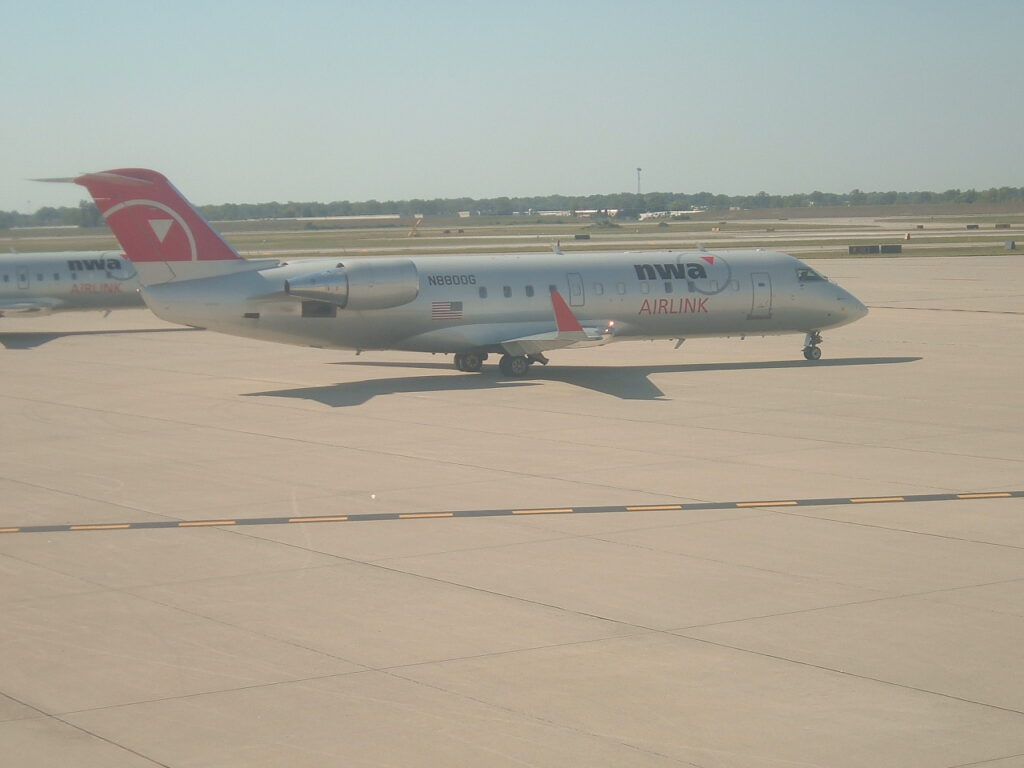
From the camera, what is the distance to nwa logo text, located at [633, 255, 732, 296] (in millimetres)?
35406

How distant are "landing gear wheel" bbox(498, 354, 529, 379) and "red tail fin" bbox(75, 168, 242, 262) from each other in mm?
7976

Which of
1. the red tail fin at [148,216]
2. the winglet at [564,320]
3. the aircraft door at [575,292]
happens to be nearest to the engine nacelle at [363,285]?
the red tail fin at [148,216]

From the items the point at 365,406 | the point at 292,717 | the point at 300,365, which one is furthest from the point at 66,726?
the point at 300,365

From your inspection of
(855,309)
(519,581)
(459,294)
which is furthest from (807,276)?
(519,581)

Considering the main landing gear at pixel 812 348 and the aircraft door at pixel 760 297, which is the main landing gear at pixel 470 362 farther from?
the main landing gear at pixel 812 348

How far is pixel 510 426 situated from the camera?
2617cm

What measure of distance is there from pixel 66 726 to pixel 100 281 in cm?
4172

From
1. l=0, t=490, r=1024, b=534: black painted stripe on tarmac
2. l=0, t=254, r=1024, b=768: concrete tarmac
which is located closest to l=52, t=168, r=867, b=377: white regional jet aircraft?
l=0, t=254, r=1024, b=768: concrete tarmac

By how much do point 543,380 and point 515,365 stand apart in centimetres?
88

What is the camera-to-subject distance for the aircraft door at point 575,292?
113 feet

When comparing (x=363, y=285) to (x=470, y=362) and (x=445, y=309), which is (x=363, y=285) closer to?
(x=445, y=309)

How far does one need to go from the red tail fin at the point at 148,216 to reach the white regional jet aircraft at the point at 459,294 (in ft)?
0.08

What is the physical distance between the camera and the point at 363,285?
32.2m

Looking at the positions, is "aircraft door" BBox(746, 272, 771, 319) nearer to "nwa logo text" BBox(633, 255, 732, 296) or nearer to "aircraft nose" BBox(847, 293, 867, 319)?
"nwa logo text" BBox(633, 255, 732, 296)
